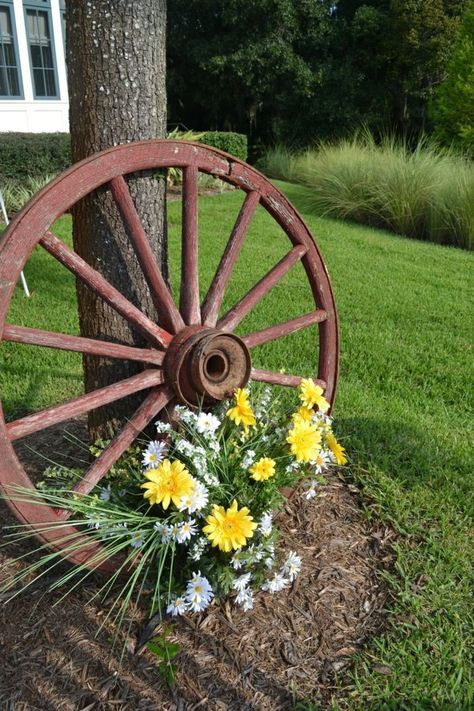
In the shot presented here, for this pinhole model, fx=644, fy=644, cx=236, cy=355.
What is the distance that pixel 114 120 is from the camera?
2.31 metres

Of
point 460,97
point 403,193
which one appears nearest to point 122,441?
point 403,193

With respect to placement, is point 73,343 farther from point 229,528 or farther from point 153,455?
point 229,528

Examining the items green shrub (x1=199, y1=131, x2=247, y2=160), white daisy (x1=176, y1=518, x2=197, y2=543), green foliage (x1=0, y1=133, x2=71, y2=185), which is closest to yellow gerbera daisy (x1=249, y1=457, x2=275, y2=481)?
white daisy (x1=176, y1=518, x2=197, y2=543)

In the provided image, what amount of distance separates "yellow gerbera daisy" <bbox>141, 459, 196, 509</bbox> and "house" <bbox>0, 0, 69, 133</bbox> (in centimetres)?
1436

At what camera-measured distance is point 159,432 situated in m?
2.25

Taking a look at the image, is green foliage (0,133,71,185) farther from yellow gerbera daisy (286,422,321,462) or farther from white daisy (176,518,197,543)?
white daisy (176,518,197,543)

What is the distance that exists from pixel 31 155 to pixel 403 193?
5.95 meters

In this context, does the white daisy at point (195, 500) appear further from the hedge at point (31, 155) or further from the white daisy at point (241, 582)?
the hedge at point (31, 155)

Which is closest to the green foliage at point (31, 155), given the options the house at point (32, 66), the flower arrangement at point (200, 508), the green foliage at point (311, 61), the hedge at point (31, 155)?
the hedge at point (31, 155)

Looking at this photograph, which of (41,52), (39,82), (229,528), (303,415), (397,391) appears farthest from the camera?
(39,82)

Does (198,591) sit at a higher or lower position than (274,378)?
lower

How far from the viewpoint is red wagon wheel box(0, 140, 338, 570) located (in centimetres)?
195

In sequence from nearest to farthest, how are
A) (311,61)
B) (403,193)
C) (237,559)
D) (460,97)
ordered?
(237,559), (403,193), (460,97), (311,61)

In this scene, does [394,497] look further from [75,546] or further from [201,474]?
[75,546]
